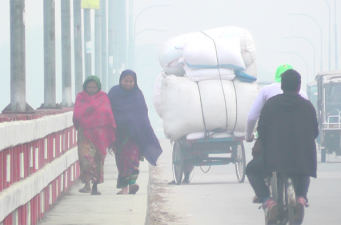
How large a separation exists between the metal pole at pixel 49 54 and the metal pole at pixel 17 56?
4.04 meters

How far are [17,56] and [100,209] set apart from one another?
6.29ft

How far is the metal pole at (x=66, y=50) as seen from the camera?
53.0 feet

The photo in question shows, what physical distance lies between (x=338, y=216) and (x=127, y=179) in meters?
2.69

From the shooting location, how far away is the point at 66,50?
55.1ft

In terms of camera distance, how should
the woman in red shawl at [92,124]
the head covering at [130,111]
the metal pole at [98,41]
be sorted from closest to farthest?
the woman in red shawl at [92,124], the head covering at [130,111], the metal pole at [98,41]

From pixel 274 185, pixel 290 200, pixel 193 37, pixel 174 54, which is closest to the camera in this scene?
pixel 290 200

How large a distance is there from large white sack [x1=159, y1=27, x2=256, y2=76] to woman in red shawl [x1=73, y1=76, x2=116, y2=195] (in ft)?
16.5

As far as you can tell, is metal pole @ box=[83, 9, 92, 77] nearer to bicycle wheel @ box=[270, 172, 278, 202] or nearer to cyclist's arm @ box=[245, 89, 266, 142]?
cyclist's arm @ box=[245, 89, 266, 142]

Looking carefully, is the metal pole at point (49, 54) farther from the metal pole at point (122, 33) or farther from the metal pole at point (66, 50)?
the metal pole at point (122, 33)

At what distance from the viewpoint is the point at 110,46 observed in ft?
104

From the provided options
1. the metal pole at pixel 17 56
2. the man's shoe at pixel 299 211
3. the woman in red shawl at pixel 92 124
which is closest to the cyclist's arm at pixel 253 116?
the man's shoe at pixel 299 211

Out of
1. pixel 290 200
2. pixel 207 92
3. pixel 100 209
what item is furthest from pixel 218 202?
pixel 290 200

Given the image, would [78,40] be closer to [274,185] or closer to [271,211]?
[274,185]

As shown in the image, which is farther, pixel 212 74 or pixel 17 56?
pixel 212 74
